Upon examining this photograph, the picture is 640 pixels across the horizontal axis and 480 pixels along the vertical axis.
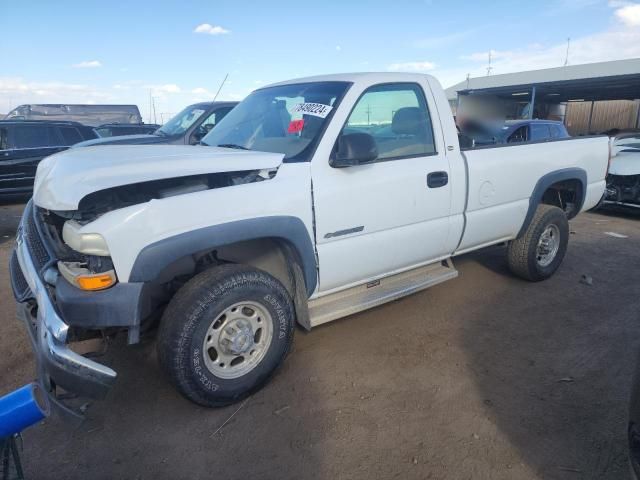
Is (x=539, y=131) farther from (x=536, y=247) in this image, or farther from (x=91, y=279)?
(x=91, y=279)

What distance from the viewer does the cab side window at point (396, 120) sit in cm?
337

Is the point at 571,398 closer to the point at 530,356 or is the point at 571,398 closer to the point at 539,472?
the point at 530,356

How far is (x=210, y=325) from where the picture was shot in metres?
2.65

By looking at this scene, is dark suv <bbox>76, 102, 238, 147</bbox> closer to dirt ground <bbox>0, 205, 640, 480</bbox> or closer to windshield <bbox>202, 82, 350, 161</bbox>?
windshield <bbox>202, 82, 350, 161</bbox>

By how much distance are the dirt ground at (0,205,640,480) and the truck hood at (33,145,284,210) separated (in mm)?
1366

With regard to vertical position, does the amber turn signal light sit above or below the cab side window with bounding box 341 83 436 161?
below

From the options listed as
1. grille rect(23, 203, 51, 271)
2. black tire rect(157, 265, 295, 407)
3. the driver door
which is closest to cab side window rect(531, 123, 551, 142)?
the driver door

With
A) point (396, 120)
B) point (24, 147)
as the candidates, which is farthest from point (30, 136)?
point (396, 120)

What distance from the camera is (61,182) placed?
2396mm

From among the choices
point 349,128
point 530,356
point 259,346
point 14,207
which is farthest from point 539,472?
point 14,207

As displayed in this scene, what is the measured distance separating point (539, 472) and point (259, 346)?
5.56ft

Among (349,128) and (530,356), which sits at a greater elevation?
(349,128)

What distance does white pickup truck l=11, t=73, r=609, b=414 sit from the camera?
2.35 m

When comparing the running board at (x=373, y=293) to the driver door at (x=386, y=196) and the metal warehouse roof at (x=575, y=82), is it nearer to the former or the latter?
the driver door at (x=386, y=196)
